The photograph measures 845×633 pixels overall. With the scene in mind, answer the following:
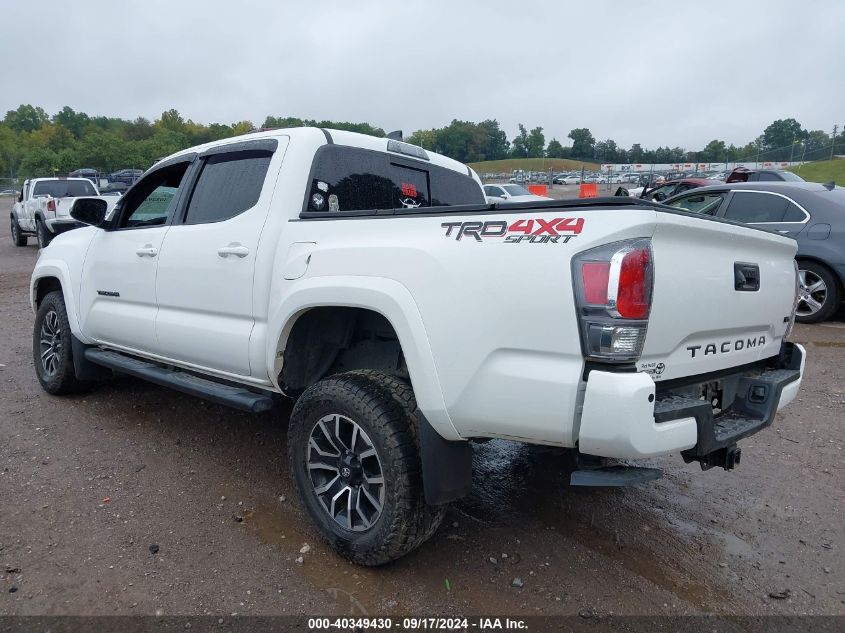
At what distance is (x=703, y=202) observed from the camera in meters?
8.80

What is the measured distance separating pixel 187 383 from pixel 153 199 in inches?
56.1

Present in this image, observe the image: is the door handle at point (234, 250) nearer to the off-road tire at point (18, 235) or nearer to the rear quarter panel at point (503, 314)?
the rear quarter panel at point (503, 314)

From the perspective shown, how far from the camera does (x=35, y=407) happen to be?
498 centimetres

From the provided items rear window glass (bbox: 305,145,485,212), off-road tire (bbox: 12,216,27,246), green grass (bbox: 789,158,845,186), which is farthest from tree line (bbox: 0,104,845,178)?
rear window glass (bbox: 305,145,485,212)

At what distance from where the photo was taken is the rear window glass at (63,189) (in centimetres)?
1650

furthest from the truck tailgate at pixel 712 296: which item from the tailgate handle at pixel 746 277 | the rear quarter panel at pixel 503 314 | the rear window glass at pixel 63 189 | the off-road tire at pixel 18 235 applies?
the off-road tire at pixel 18 235

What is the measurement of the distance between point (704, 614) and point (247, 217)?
2894mm

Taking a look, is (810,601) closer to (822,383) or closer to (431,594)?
(431,594)

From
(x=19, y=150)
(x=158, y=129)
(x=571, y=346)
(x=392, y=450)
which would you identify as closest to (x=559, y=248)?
(x=571, y=346)

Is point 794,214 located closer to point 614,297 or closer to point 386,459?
point 614,297

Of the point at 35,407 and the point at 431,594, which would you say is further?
the point at 35,407

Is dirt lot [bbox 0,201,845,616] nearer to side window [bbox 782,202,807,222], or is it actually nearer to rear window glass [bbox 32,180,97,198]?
side window [bbox 782,202,807,222]

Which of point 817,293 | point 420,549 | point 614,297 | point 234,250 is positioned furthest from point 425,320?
point 817,293

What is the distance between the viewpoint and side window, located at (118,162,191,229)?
4164 millimetres
